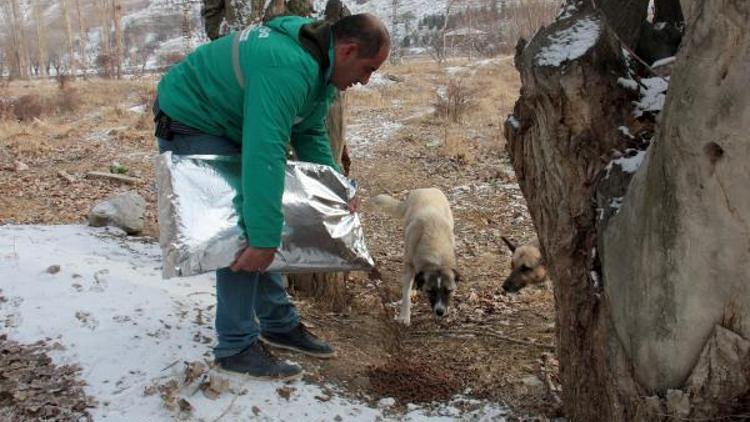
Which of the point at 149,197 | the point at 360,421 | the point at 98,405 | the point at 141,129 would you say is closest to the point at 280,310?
the point at 360,421

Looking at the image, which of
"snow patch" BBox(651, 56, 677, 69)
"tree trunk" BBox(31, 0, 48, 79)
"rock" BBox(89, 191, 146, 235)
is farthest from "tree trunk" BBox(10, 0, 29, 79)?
"snow patch" BBox(651, 56, 677, 69)

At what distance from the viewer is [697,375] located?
199cm

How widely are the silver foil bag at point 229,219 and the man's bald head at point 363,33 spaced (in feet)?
2.21

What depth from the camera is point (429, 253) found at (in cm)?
552

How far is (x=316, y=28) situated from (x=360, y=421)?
5.52 feet

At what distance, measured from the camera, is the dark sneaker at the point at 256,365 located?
9.64 feet

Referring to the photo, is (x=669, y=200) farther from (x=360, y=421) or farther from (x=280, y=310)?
(x=280, y=310)

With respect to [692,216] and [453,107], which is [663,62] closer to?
[692,216]

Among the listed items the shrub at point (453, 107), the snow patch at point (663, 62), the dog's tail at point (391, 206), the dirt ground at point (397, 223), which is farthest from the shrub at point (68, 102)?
the snow patch at point (663, 62)

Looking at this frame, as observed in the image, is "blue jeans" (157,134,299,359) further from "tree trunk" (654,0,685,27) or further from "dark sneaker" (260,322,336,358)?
"tree trunk" (654,0,685,27)

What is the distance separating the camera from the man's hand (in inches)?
101

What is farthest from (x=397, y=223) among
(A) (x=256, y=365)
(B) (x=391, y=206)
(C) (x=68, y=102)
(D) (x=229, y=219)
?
(C) (x=68, y=102)

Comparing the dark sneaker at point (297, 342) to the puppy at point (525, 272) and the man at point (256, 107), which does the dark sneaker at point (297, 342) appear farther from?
the puppy at point (525, 272)

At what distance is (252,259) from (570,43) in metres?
1.48
